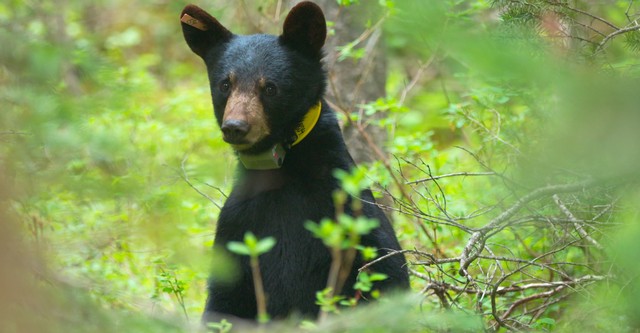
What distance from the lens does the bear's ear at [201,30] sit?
17.4 feet

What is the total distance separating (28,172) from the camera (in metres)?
3.16

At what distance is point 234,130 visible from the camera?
179 inches

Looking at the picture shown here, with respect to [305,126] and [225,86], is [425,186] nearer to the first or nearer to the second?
[305,126]

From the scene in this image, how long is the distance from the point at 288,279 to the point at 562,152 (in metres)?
2.66

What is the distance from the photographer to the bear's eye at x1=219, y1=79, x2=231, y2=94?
5.03 metres

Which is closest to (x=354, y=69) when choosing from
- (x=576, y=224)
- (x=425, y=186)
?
(x=425, y=186)

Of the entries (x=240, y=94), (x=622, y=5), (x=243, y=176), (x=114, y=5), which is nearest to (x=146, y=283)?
(x=243, y=176)

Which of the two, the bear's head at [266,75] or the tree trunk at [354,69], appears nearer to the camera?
the bear's head at [266,75]

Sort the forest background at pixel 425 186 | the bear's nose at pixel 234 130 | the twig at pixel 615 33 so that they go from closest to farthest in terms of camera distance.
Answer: the forest background at pixel 425 186, the twig at pixel 615 33, the bear's nose at pixel 234 130

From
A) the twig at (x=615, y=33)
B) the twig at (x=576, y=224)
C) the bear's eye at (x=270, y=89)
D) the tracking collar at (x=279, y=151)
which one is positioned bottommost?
the twig at (x=576, y=224)

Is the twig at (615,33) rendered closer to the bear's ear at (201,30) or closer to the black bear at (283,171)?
the black bear at (283,171)

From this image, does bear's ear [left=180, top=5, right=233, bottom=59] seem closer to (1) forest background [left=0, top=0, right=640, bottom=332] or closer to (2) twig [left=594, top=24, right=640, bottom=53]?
(1) forest background [left=0, top=0, right=640, bottom=332]

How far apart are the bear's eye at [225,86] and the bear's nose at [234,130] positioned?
0.49 meters

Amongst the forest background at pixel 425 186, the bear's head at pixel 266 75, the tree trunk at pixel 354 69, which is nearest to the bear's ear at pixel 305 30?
the bear's head at pixel 266 75
